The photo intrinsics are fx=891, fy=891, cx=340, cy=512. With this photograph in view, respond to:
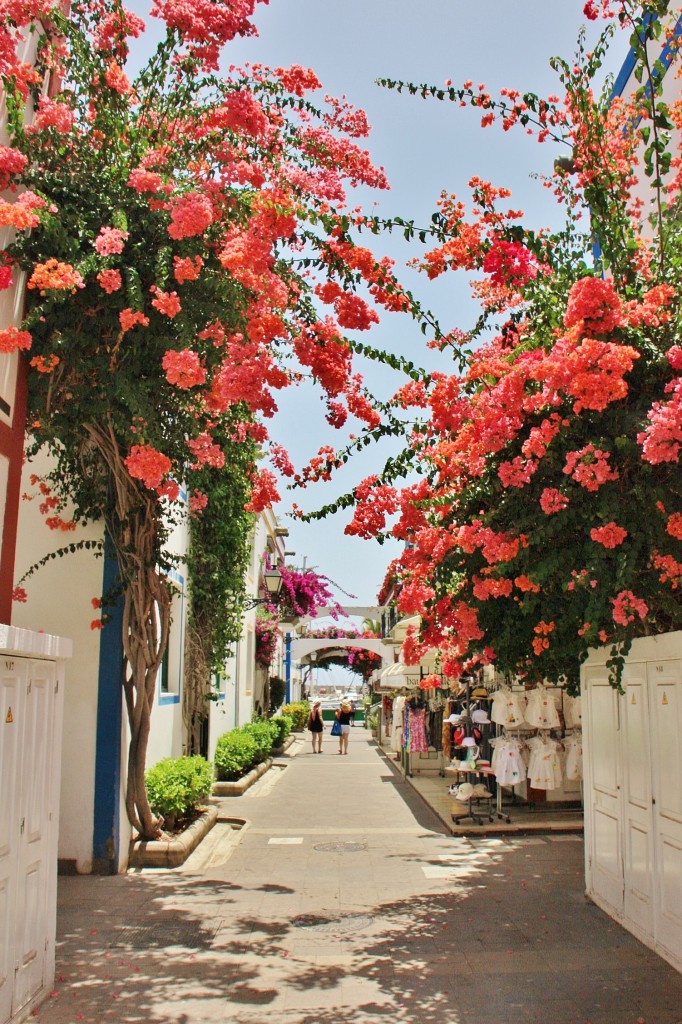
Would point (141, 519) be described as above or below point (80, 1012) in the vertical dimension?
above

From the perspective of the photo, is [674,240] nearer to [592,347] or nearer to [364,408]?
[592,347]

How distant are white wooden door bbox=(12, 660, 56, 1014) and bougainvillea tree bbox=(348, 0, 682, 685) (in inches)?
122

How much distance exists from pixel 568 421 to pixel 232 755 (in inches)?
475

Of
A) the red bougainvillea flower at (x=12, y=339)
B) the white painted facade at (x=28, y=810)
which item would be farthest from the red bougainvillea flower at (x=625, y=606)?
the red bougainvillea flower at (x=12, y=339)

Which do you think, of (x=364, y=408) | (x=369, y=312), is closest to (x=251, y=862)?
(x=364, y=408)

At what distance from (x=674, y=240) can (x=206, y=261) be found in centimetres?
327

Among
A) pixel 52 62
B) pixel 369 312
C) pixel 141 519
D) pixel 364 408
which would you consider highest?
pixel 52 62

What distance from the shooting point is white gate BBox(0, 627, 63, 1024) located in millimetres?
4875

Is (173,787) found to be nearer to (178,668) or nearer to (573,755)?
(178,668)

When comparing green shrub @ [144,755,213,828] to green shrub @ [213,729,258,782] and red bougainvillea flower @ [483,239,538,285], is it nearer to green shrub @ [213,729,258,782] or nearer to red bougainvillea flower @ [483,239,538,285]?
green shrub @ [213,729,258,782]

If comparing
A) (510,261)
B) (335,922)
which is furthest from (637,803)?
(510,261)

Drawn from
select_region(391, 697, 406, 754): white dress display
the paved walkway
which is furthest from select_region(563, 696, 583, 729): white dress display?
select_region(391, 697, 406, 754): white dress display

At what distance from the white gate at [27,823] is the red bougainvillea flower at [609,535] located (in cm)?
344

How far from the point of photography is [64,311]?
6336mm
